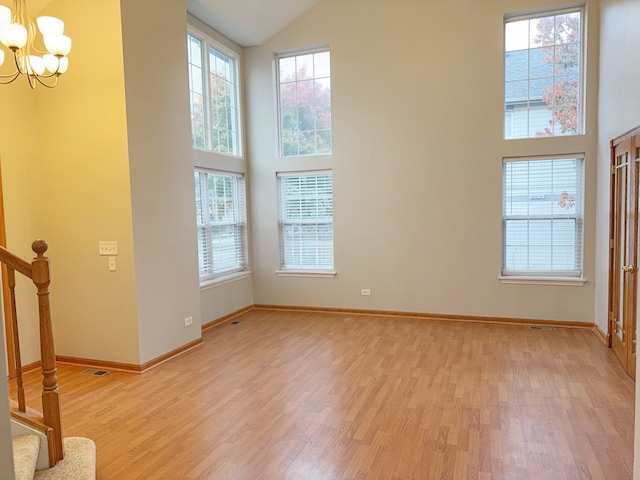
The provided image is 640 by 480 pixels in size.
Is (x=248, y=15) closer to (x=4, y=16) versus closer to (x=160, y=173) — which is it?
(x=160, y=173)

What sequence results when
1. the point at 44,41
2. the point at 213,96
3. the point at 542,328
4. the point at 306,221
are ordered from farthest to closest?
the point at 306,221 < the point at 213,96 < the point at 542,328 < the point at 44,41

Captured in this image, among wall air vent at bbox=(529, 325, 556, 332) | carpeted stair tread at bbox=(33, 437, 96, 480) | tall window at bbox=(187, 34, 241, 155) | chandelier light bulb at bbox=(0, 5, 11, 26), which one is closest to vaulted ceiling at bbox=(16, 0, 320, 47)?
tall window at bbox=(187, 34, 241, 155)

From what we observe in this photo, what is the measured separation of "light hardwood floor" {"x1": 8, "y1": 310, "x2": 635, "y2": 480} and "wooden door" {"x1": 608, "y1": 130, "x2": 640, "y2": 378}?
261 mm

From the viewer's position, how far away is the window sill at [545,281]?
5266 mm

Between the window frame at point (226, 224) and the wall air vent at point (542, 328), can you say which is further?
the window frame at point (226, 224)

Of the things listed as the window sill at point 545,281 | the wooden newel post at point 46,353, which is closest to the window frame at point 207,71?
the wooden newel post at point 46,353

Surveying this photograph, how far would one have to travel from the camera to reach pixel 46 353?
8.27 ft

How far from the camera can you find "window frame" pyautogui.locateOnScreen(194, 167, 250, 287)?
558cm

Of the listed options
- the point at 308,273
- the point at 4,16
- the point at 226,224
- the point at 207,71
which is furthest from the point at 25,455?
the point at 207,71

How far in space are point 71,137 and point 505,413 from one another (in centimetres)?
431

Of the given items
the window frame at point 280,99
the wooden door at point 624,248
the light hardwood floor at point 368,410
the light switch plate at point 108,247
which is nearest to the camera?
the light hardwood floor at point 368,410

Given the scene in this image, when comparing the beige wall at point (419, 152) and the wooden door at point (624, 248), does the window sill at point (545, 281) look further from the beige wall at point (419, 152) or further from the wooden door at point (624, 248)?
the wooden door at point (624, 248)

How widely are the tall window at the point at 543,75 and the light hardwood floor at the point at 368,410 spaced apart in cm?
246

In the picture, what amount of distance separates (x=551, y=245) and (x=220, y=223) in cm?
415
